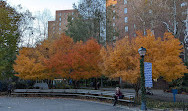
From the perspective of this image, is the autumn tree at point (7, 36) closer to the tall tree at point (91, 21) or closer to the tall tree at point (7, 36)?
the tall tree at point (7, 36)

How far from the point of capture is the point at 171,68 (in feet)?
49.6

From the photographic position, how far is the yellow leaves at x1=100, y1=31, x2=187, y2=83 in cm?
1455

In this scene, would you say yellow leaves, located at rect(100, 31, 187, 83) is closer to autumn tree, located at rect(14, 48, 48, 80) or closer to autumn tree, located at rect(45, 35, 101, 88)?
autumn tree, located at rect(45, 35, 101, 88)

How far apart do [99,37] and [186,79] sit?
16.3m

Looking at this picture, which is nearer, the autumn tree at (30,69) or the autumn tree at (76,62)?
the autumn tree at (76,62)

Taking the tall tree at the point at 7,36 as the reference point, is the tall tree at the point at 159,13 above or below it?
above

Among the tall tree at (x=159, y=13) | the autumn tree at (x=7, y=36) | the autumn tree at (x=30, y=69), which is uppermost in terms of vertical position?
the tall tree at (x=159, y=13)

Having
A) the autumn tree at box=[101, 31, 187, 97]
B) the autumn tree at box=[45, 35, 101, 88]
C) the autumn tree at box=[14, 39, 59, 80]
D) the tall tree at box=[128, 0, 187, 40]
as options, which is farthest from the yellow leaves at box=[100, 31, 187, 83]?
the tall tree at box=[128, 0, 187, 40]

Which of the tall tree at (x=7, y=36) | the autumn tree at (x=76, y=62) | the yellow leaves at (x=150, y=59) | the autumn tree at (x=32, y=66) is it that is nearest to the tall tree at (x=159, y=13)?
the autumn tree at (x=76, y=62)

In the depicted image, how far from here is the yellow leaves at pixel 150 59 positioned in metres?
14.6

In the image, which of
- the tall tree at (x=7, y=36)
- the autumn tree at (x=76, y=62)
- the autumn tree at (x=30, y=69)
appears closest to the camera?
the autumn tree at (x=76, y=62)

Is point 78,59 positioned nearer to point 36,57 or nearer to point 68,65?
point 68,65

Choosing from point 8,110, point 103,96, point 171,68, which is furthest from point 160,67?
point 8,110

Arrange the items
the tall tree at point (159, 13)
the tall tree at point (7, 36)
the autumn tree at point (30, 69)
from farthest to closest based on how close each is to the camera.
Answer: the tall tree at point (159, 13) → the tall tree at point (7, 36) → the autumn tree at point (30, 69)
